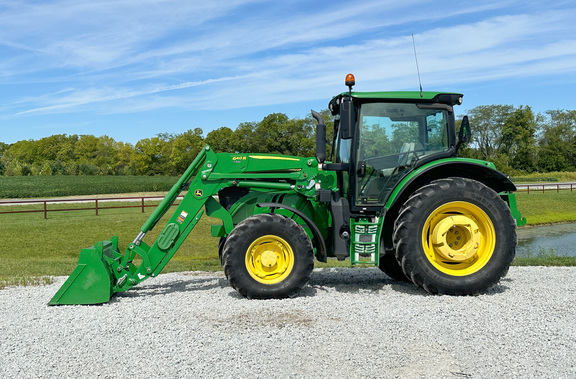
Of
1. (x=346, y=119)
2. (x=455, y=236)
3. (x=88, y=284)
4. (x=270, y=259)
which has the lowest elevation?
(x=88, y=284)

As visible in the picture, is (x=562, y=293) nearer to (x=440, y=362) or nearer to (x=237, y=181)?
(x=440, y=362)

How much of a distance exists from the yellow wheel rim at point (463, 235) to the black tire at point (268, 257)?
63.7 inches

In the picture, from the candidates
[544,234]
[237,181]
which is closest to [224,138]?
[544,234]

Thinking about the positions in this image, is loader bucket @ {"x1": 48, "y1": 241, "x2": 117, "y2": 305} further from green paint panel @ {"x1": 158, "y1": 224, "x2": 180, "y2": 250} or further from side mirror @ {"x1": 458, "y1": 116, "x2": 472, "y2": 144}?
side mirror @ {"x1": 458, "y1": 116, "x2": 472, "y2": 144}

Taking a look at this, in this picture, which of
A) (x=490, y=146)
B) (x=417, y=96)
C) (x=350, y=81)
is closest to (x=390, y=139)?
(x=417, y=96)

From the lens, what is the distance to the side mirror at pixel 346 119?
21.6 feet

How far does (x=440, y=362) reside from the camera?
4.56m

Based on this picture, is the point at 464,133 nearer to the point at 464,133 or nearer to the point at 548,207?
the point at 464,133

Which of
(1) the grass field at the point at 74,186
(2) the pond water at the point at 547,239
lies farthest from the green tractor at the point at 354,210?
(1) the grass field at the point at 74,186

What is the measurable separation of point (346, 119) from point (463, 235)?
223 cm

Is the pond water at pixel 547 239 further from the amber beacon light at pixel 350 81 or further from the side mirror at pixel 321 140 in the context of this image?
the side mirror at pixel 321 140

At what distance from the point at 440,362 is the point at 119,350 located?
291 centimetres

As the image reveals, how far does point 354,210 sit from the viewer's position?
23.5ft

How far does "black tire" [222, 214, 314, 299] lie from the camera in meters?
6.66
